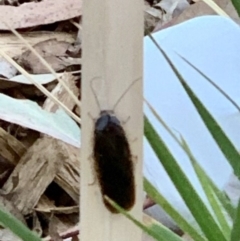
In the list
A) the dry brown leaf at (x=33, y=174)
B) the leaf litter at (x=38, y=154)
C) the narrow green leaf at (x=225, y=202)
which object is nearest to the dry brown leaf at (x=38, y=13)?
the leaf litter at (x=38, y=154)

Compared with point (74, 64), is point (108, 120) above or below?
above

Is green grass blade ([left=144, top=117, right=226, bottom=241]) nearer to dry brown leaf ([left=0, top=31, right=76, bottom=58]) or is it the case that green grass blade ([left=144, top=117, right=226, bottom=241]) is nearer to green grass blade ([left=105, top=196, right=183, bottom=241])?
green grass blade ([left=105, top=196, right=183, bottom=241])

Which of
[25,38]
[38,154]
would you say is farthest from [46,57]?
[38,154]

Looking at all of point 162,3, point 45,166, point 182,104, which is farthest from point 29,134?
point 162,3

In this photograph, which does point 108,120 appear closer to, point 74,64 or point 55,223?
point 55,223

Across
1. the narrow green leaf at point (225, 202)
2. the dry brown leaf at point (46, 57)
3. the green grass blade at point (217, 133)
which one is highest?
the green grass blade at point (217, 133)

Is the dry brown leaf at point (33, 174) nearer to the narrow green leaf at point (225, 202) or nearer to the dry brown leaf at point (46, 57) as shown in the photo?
the dry brown leaf at point (46, 57)
